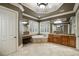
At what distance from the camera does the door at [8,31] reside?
122 inches

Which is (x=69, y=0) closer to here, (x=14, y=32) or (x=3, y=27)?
(x=3, y=27)

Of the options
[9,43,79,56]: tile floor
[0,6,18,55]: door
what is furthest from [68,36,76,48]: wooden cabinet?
[0,6,18,55]: door

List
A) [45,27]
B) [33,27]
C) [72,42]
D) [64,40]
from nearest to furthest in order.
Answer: [72,42], [64,40], [45,27], [33,27]

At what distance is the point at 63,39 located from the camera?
5090 millimetres

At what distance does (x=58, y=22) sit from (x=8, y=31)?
3172 millimetres

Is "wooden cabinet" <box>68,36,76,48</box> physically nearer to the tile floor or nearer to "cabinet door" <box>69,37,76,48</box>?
"cabinet door" <box>69,37,76,48</box>

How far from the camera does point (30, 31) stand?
6023 millimetres

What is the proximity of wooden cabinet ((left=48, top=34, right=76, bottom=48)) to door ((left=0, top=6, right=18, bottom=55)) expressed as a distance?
9.27 ft

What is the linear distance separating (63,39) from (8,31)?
3.29 meters

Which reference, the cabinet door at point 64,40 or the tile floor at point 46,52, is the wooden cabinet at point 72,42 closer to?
the cabinet door at point 64,40

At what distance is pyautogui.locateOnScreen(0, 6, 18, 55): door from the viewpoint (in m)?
3.09

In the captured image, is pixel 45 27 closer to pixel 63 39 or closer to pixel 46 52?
pixel 63 39

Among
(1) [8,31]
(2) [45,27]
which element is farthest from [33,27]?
(1) [8,31]

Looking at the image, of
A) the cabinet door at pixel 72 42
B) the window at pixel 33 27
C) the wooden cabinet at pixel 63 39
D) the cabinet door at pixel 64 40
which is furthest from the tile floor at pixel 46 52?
the window at pixel 33 27
